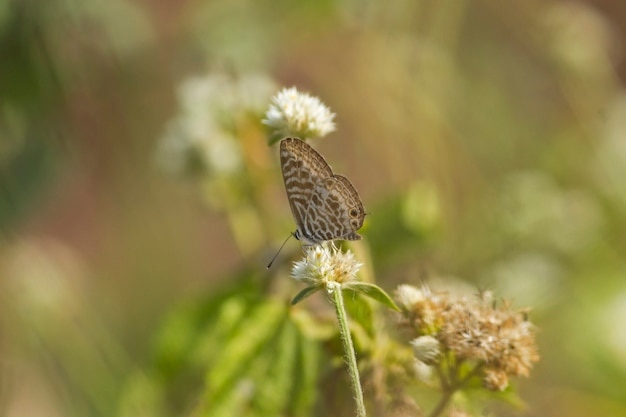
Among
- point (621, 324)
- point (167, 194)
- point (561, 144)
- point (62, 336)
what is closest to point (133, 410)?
point (62, 336)

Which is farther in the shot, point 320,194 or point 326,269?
point 320,194

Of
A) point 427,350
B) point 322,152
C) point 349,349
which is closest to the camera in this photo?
point 349,349

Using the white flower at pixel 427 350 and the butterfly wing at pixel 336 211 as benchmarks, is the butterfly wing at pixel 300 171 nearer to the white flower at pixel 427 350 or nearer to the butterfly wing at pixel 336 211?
the butterfly wing at pixel 336 211

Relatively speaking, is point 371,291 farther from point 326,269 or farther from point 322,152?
point 322,152

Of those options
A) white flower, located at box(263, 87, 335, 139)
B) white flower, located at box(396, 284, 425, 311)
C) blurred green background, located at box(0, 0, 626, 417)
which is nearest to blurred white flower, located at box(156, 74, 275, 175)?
blurred green background, located at box(0, 0, 626, 417)

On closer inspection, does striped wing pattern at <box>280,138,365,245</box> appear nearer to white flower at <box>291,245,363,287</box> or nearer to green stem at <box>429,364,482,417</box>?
white flower at <box>291,245,363,287</box>

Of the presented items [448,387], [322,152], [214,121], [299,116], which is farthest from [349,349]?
[322,152]
